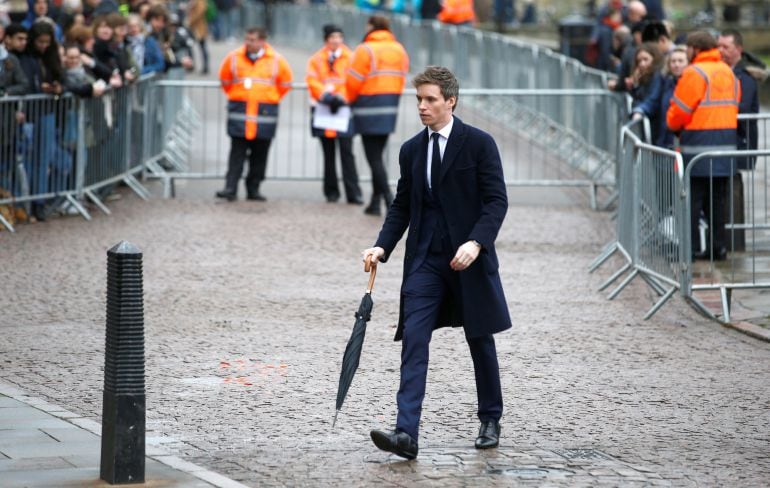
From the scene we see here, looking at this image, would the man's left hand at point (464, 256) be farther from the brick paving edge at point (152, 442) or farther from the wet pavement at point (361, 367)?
the brick paving edge at point (152, 442)

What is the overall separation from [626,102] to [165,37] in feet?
20.4

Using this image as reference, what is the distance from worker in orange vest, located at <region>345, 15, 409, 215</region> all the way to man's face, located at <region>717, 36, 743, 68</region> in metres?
3.45

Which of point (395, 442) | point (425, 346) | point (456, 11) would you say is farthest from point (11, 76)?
point (456, 11)

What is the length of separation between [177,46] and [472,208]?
49.8ft

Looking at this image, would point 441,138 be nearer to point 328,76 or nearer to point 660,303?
point 660,303

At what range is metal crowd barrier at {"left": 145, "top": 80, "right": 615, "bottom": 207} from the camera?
18.5m

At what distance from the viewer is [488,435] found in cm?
776

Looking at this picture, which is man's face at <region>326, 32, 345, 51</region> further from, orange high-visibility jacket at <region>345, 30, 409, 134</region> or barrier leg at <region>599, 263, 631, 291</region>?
barrier leg at <region>599, 263, 631, 291</region>

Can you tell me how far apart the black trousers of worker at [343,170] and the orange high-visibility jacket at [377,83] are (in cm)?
62

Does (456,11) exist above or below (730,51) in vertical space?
above

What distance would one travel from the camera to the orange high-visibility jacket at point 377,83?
16750mm

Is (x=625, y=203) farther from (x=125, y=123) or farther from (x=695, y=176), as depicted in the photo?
(x=125, y=123)

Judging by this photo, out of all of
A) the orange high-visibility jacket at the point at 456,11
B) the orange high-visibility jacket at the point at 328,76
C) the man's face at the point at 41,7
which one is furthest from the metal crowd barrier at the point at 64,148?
the orange high-visibility jacket at the point at 456,11

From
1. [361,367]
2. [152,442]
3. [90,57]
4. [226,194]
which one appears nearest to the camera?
[152,442]
